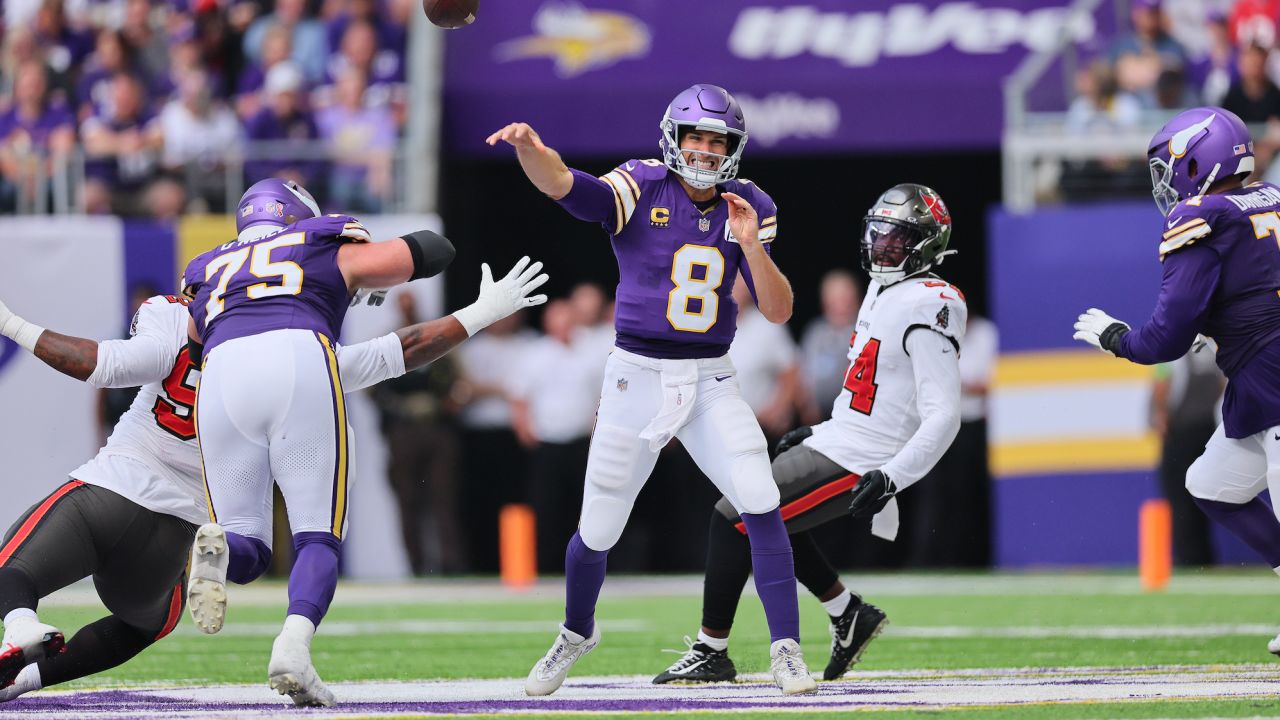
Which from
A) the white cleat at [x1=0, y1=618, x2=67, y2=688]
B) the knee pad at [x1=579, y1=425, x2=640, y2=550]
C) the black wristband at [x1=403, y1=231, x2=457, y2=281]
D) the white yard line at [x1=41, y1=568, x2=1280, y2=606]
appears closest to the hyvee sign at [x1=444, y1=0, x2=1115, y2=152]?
the white yard line at [x1=41, y1=568, x2=1280, y2=606]

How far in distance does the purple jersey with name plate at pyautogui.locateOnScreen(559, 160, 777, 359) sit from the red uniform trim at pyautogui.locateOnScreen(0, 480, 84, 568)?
5.87ft

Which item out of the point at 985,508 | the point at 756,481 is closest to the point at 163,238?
the point at 985,508

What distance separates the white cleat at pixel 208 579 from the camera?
493cm

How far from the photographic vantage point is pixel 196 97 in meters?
13.6

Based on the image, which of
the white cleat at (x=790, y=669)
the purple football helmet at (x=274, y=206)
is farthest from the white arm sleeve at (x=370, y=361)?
the white cleat at (x=790, y=669)

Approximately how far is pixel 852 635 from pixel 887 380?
0.88 meters

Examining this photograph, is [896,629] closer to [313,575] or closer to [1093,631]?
[1093,631]

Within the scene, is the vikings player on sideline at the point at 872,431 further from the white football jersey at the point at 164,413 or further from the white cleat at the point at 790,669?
the white football jersey at the point at 164,413

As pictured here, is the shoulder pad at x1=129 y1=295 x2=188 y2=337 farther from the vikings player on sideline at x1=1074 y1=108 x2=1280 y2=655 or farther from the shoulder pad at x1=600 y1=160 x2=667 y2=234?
the vikings player on sideline at x1=1074 y1=108 x2=1280 y2=655

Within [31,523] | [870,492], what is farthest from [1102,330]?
[31,523]

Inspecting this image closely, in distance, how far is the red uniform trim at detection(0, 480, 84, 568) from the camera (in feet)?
18.2

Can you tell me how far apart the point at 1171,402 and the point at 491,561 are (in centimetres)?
495

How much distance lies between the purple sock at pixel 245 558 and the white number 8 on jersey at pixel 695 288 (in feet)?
4.87

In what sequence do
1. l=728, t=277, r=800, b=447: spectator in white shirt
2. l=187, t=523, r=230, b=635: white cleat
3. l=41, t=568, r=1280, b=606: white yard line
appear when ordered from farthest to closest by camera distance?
l=728, t=277, r=800, b=447: spectator in white shirt < l=41, t=568, r=1280, b=606: white yard line < l=187, t=523, r=230, b=635: white cleat
